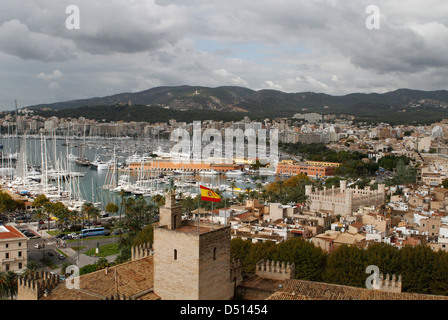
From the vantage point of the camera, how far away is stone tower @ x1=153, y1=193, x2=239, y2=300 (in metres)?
8.30

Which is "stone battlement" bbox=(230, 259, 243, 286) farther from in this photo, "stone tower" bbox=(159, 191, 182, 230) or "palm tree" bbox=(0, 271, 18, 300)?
"palm tree" bbox=(0, 271, 18, 300)

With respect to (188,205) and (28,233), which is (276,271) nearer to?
(188,205)

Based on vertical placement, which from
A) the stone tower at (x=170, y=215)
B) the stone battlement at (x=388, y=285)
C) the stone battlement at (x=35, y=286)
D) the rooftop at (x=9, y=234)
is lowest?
the rooftop at (x=9, y=234)

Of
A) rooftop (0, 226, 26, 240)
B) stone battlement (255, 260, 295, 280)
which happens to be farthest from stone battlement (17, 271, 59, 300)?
rooftop (0, 226, 26, 240)

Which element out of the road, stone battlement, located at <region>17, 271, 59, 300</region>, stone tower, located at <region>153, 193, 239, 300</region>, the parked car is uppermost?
stone tower, located at <region>153, 193, 239, 300</region>

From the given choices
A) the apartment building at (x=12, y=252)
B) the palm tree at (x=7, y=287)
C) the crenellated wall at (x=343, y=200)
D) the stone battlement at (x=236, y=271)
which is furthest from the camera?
the crenellated wall at (x=343, y=200)

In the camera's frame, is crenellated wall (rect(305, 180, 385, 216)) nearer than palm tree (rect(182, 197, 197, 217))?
No

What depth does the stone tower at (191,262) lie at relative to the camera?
27.2 feet

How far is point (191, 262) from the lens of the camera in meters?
8.34

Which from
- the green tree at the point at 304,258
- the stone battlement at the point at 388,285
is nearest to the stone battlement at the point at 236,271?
the stone battlement at the point at 388,285

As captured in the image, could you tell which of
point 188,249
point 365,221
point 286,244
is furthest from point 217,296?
point 365,221

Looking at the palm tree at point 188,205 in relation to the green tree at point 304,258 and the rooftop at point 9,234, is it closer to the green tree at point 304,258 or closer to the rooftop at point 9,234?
the rooftop at point 9,234

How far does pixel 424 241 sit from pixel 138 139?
11393 centimetres

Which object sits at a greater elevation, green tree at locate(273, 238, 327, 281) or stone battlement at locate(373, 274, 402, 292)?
stone battlement at locate(373, 274, 402, 292)
